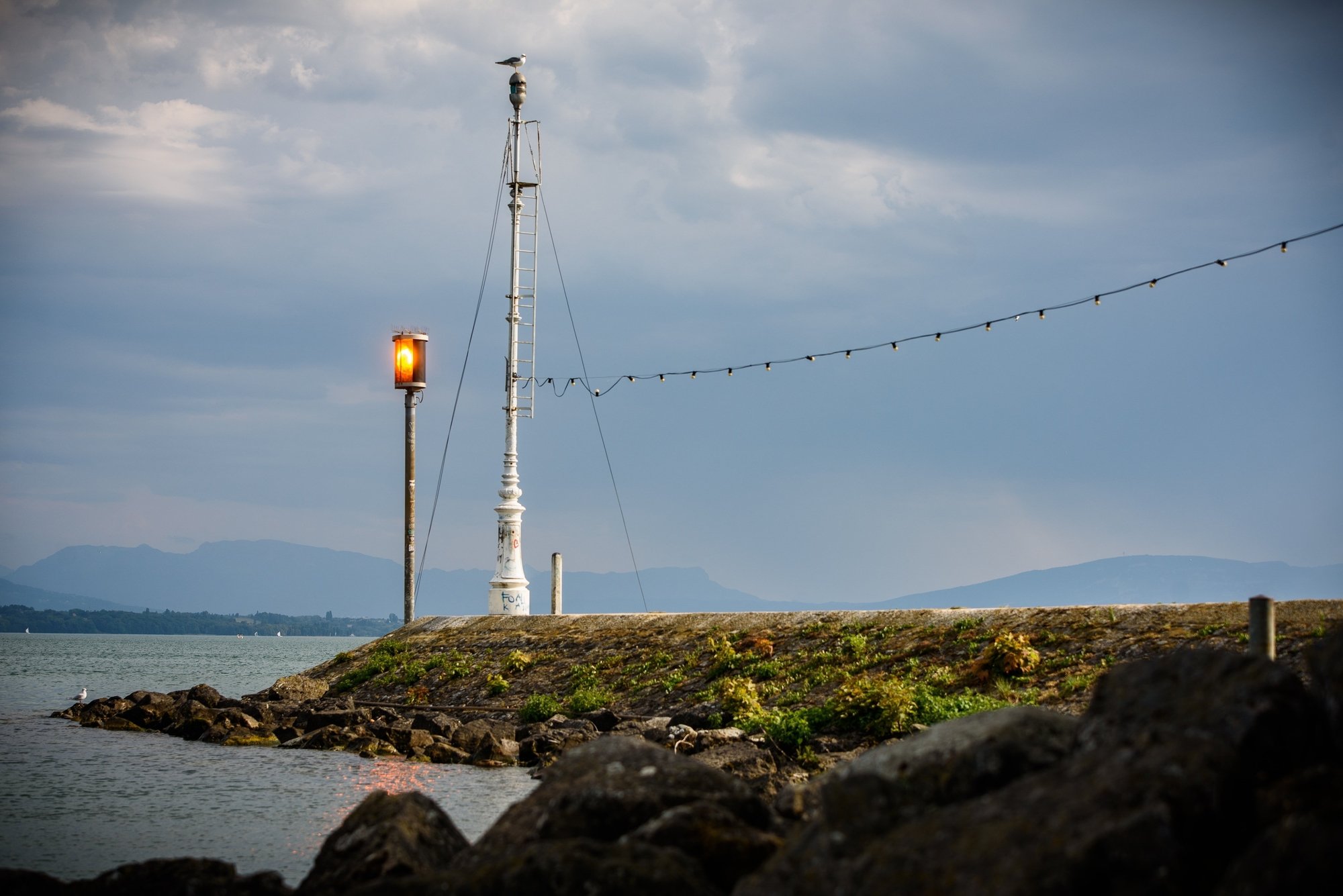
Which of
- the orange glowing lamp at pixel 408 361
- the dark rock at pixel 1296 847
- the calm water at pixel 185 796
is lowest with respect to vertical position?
the calm water at pixel 185 796

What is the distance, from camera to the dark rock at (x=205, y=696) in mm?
30062

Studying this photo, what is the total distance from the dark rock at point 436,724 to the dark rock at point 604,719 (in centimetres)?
267

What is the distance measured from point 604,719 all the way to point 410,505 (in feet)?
54.1

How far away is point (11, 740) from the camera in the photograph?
27125mm

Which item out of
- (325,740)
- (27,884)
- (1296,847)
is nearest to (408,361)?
(325,740)

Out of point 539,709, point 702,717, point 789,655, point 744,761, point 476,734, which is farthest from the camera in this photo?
point 539,709

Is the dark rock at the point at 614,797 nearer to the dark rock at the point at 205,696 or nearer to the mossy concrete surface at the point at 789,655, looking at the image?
the mossy concrete surface at the point at 789,655

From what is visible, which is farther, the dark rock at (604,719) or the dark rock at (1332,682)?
the dark rock at (604,719)

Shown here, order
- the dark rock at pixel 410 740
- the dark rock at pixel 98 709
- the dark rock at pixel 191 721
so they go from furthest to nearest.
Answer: the dark rock at pixel 98 709 → the dark rock at pixel 191 721 → the dark rock at pixel 410 740

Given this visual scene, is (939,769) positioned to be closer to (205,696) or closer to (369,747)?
(369,747)

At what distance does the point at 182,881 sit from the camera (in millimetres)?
9211

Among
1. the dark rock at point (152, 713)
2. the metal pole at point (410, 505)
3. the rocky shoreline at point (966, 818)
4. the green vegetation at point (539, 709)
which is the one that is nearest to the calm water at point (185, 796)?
the dark rock at point (152, 713)

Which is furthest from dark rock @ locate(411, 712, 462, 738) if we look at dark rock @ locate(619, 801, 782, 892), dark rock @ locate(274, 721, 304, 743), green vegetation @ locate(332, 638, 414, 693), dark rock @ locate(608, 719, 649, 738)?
dark rock @ locate(619, 801, 782, 892)

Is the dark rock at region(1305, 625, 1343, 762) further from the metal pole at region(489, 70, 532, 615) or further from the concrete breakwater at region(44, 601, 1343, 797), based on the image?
the metal pole at region(489, 70, 532, 615)
